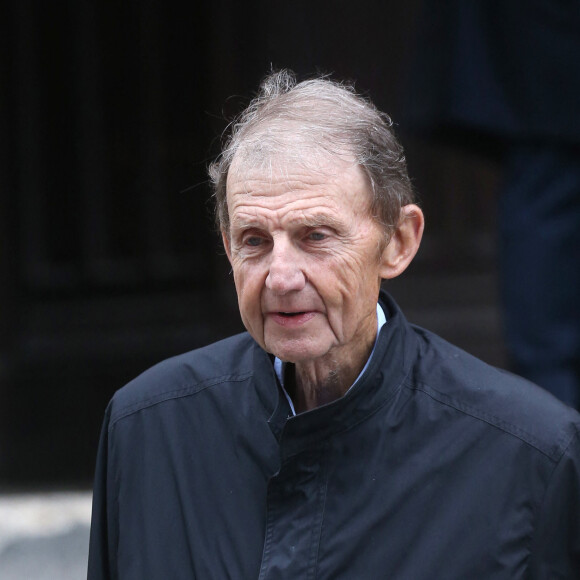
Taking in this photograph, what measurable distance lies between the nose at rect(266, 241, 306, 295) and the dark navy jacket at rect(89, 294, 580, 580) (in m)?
0.19

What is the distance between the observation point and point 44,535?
4.49 m

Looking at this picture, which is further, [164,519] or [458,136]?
[458,136]

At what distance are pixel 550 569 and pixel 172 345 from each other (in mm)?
3113

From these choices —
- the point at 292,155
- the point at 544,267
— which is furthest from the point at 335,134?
the point at 544,267

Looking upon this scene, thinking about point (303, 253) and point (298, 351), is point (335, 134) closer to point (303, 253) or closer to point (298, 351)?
point (303, 253)

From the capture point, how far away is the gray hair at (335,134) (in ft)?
6.42

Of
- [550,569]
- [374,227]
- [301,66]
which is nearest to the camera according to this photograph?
[550,569]

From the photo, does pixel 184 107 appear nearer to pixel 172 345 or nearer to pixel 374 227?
pixel 172 345

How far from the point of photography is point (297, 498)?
1.91 meters

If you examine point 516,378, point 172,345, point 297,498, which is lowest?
point 172,345

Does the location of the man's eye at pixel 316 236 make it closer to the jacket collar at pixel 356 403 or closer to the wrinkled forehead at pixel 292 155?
the wrinkled forehead at pixel 292 155

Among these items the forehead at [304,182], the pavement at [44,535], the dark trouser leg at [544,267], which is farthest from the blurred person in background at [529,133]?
the pavement at [44,535]

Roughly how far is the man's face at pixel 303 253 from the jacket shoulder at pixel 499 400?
17cm

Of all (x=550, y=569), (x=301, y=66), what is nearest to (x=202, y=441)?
(x=550, y=569)
